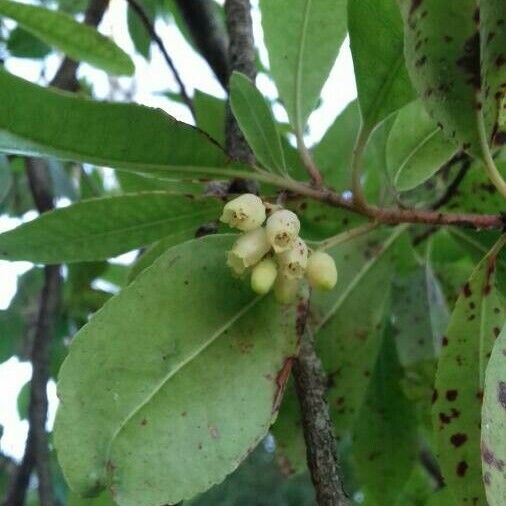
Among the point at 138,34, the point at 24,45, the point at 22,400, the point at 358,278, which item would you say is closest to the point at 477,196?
the point at 358,278

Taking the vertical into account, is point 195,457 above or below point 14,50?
below

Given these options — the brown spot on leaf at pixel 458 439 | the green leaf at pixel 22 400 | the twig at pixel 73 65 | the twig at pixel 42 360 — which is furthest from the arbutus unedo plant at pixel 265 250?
the green leaf at pixel 22 400

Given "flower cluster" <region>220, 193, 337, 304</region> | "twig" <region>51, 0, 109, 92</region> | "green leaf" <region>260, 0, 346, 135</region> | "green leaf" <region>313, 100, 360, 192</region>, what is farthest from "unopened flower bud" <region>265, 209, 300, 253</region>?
"twig" <region>51, 0, 109, 92</region>

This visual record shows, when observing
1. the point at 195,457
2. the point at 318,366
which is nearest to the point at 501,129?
the point at 318,366

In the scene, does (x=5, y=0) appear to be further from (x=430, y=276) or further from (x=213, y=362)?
(x=430, y=276)

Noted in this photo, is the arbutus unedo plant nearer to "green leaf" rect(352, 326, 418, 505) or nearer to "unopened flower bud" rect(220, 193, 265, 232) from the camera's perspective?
"unopened flower bud" rect(220, 193, 265, 232)

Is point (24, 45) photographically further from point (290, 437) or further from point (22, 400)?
point (290, 437)

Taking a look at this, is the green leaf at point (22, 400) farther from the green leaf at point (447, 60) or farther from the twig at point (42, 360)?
the green leaf at point (447, 60)
